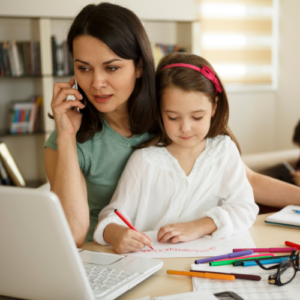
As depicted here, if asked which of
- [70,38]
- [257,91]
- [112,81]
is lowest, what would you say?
[257,91]

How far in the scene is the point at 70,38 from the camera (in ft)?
4.07

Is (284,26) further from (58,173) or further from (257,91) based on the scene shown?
(58,173)

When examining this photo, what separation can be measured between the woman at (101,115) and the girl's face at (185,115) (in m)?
0.08

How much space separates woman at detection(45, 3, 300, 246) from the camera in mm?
1165

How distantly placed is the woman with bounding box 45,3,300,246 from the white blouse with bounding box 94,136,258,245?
4.3 inches

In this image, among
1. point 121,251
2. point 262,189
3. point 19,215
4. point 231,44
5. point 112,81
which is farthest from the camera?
point 231,44

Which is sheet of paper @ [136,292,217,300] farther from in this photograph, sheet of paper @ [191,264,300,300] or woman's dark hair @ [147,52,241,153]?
woman's dark hair @ [147,52,241,153]

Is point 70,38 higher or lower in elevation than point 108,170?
higher

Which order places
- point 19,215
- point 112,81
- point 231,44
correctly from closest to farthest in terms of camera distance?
point 19,215, point 112,81, point 231,44

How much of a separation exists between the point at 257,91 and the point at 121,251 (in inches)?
156

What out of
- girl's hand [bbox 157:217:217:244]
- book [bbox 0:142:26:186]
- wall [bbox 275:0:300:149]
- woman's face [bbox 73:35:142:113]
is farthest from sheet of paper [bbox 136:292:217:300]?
wall [bbox 275:0:300:149]

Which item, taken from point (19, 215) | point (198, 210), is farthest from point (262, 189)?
point (19, 215)

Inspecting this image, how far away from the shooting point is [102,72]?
3.83 feet

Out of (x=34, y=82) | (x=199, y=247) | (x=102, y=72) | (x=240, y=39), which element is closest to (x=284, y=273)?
(x=199, y=247)
